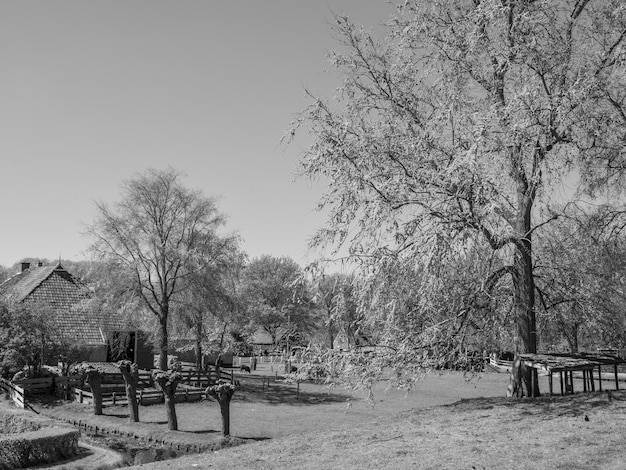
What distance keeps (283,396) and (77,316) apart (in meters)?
14.2

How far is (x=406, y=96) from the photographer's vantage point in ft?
42.7

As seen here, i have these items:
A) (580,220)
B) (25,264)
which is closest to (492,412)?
(580,220)

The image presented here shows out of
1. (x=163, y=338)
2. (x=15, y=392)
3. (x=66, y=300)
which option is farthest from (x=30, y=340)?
(x=66, y=300)

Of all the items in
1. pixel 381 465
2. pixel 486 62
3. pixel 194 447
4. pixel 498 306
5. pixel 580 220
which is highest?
pixel 486 62

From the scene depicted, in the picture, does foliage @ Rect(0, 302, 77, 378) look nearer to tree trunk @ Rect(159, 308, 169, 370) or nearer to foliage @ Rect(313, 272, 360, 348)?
tree trunk @ Rect(159, 308, 169, 370)

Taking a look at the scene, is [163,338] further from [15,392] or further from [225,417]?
[225,417]

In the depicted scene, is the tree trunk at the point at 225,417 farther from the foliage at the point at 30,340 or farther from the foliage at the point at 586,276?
the foliage at the point at 30,340

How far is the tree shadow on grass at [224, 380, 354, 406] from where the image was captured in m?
29.2

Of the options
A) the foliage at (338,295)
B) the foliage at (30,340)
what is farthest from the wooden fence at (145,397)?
the foliage at (338,295)

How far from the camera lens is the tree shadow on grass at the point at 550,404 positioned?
10961 millimetres

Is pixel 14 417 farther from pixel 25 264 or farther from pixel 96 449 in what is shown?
pixel 25 264

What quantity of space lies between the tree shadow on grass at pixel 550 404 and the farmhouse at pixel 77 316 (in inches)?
951

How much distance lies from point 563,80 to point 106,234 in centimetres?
2620

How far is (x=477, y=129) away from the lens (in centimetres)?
1064
